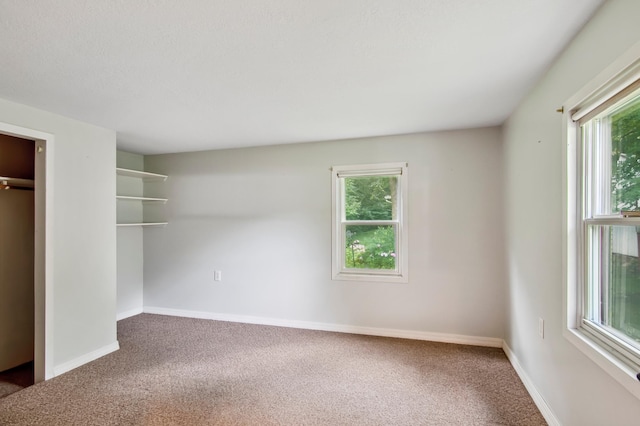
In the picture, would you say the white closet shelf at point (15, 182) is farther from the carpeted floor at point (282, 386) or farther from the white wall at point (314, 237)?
the carpeted floor at point (282, 386)

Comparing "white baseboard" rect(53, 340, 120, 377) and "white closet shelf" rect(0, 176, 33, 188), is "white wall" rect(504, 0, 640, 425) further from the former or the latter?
"white closet shelf" rect(0, 176, 33, 188)

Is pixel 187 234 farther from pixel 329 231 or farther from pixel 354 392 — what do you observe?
pixel 354 392

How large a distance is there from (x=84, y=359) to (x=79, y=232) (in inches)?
46.1

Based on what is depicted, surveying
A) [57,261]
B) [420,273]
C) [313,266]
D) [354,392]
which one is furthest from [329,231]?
[57,261]

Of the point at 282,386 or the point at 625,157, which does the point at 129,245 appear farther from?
the point at 625,157

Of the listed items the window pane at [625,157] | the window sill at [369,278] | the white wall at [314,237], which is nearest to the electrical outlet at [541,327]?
the window pane at [625,157]

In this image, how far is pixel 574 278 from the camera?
1710mm

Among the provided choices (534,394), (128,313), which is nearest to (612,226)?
(534,394)

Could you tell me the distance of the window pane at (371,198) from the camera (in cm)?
362

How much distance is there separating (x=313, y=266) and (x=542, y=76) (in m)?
2.76

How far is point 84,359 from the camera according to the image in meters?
2.95

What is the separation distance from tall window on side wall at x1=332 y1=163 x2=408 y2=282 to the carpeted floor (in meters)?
0.76

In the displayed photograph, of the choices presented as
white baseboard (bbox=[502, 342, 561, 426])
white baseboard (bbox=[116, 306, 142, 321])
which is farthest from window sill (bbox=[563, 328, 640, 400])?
white baseboard (bbox=[116, 306, 142, 321])

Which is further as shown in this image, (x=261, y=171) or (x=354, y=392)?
(x=261, y=171)
